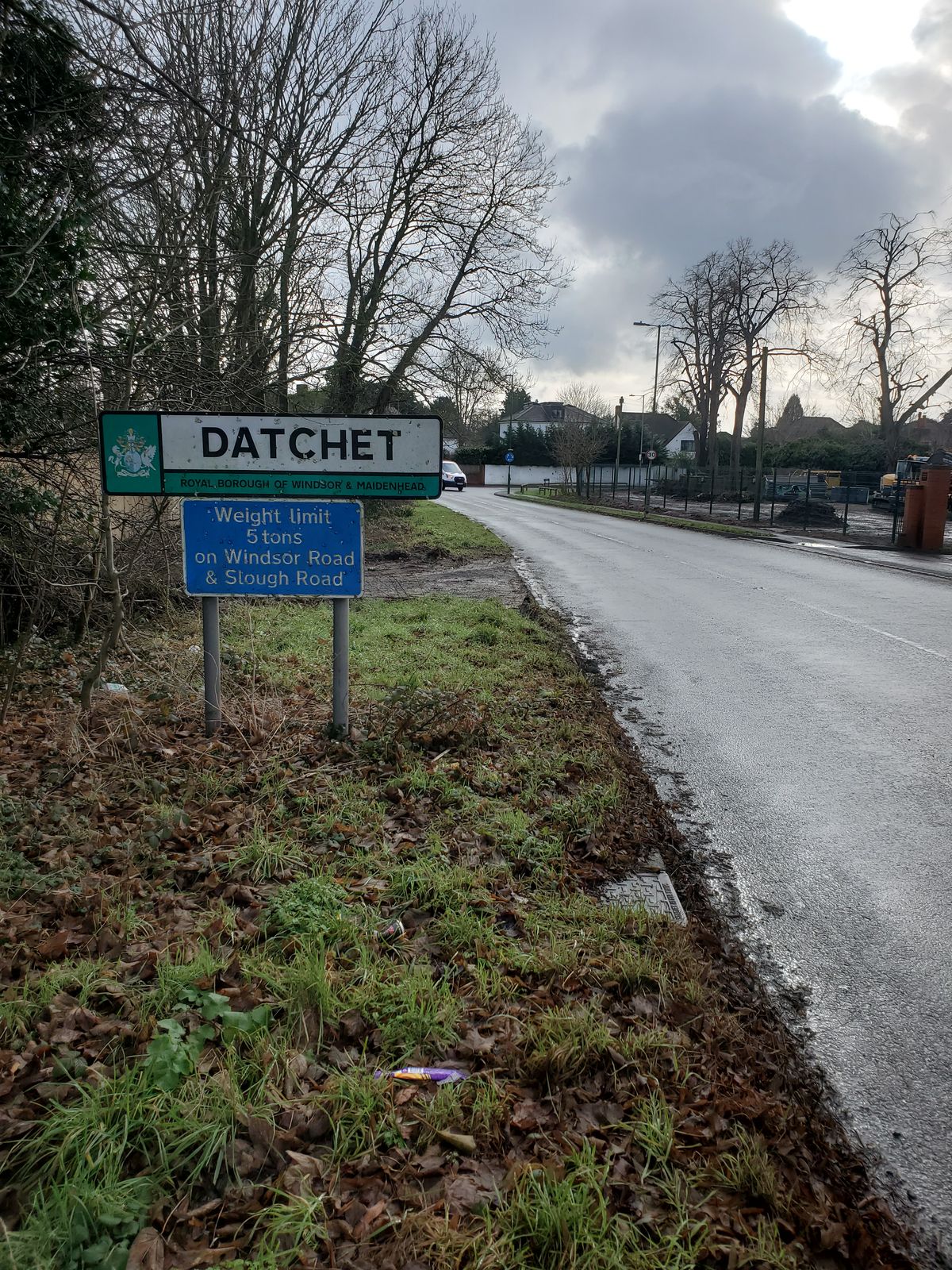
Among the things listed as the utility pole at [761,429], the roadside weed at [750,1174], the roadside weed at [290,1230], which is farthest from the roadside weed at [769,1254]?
the utility pole at [761,429]

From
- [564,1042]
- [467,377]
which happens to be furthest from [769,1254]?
[467,377]

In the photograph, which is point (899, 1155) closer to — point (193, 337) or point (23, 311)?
point (23, 311)

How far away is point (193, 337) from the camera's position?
7.46 meters

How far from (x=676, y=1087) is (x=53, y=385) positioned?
6672 millimetres

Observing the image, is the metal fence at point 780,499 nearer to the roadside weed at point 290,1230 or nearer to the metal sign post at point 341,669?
the metal sign post at point 341,669

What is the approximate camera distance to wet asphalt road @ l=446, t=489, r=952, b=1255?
285cm

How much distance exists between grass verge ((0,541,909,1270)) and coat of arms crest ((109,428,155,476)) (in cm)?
168

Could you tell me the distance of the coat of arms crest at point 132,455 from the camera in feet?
16.9

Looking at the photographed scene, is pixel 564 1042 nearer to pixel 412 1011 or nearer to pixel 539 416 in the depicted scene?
pixel 412 1011

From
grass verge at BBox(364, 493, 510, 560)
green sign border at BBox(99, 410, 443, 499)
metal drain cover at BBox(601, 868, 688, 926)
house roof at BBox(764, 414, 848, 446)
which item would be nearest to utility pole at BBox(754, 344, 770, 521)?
grass verge at BBox(364, 493, 510, 560)

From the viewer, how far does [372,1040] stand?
276 centimetres

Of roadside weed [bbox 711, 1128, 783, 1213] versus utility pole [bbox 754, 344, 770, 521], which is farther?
utility pole [bbox 754, 344, 770, 521]

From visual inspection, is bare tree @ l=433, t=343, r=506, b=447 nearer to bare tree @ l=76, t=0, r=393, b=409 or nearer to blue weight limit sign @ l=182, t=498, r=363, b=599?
bare tree @ l=76, t=0, r=393, b=409

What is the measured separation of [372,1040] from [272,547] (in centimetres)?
332
